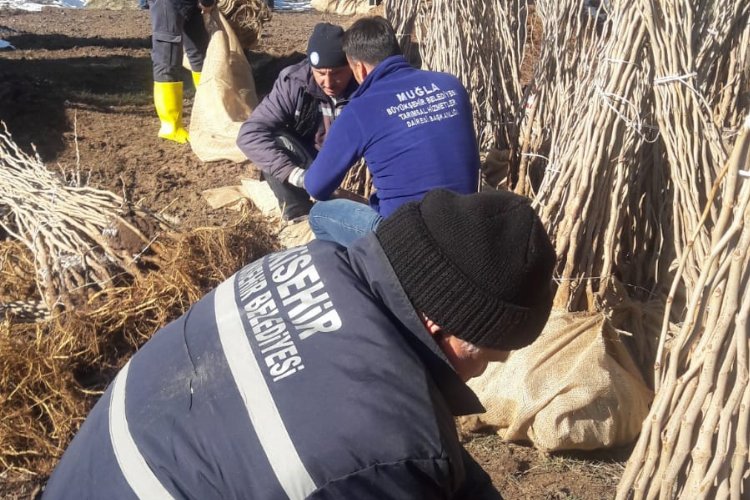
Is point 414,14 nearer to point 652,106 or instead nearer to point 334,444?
point 652,106

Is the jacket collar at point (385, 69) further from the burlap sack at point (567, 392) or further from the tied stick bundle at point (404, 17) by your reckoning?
the tied stick bundle at point (404, 17)

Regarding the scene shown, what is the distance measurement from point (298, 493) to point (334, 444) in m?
0.08

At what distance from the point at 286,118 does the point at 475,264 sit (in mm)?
2738

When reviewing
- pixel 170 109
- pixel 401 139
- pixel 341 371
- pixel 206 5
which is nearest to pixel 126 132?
pixel 170 109

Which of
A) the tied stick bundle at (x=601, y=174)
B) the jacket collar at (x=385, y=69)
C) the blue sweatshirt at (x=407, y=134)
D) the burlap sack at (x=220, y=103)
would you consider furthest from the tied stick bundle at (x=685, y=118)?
the burlap sack at (x=220, y=103)

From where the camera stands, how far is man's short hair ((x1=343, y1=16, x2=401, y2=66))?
2.96 metres

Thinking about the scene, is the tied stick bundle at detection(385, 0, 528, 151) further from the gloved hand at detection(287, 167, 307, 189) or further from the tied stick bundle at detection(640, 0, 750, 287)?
the tied stick bundle at detection(640, 0, 750, 287)

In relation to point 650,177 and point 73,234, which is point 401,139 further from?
point 73,234

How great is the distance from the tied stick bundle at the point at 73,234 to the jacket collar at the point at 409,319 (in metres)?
1.95

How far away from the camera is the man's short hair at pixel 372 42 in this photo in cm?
296

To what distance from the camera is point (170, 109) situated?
5.00m

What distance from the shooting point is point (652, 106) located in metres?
2.47

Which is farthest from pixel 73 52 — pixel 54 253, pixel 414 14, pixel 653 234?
pixel 653 234

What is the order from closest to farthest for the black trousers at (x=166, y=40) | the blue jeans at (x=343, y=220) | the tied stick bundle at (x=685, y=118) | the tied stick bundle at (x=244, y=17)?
1. the tied stick bundle at (x=685, y=118)
2. the blue jeans at (x=343, y=220)
3. the black trousers at (x=166, y=40)
4. the tied stick bundle at (x=244, y=17)
